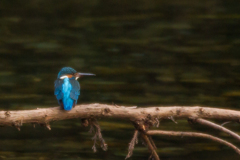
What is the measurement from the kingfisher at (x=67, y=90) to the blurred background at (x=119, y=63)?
7.17 feet

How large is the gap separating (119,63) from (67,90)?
5.68 meters

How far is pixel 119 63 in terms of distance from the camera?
9.03 metres

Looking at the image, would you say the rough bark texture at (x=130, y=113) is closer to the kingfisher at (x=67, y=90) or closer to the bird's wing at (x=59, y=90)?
the kingfisher at (x=67, y=90)

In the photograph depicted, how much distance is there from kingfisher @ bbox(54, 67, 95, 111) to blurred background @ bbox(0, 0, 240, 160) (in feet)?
7.17

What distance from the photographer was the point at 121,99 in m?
7.22

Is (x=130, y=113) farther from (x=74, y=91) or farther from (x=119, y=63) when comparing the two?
(x=119, y=63)

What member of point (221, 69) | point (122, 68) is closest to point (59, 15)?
point (122, 68)

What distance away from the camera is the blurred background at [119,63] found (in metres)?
5.95

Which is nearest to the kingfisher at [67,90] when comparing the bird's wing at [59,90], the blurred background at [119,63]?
the bird's wing at [59,90]

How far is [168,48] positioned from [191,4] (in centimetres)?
412

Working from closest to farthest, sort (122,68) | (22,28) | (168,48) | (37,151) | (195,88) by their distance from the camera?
(37,151) → (195,88) → (122,68) → (168,48) → (22,28)

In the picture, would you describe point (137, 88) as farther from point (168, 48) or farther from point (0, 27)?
point (0, 27)

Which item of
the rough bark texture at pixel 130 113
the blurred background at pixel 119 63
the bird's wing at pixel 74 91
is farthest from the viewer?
the blurred background at pixel 119 63

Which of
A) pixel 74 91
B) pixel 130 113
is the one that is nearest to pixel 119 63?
pixel 74 91
